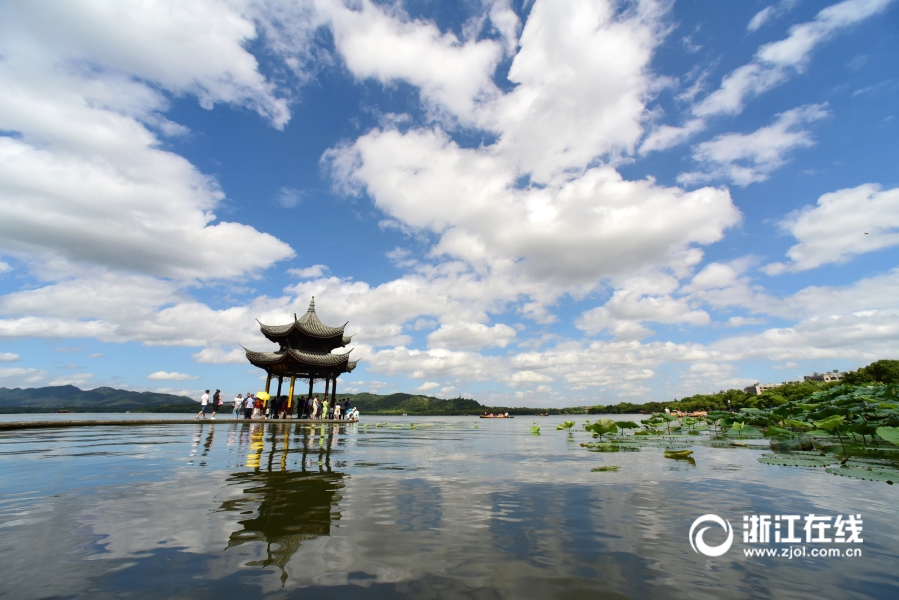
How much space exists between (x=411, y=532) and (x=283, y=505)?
5.72 feet

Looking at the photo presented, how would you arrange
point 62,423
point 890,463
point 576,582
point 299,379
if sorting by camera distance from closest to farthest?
1. point 576,582
2. point 890,463
3. point 62,423
4. point 299,379

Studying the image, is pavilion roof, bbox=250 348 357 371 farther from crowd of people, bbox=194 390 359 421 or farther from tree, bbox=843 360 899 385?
tree, bbox=843 360 899 385

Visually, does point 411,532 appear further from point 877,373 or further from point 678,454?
point 877,373

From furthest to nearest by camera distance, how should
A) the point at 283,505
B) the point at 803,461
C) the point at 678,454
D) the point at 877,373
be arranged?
the point at 877,373 < the point at 678,454 < the point at 803,461 < the point at 283,505

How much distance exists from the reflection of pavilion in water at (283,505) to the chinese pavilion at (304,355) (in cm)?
2311

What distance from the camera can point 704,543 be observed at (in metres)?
3.54

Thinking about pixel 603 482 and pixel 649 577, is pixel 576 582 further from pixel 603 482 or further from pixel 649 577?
pixel 603 482

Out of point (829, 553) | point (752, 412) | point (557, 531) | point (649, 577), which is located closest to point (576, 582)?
point (649, 577)

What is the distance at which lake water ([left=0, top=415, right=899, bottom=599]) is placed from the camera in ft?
8.61

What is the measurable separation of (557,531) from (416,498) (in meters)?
2.08

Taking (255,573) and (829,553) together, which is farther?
(829,553)

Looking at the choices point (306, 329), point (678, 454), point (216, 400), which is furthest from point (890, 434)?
point (306, 329)

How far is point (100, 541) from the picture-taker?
3396mm

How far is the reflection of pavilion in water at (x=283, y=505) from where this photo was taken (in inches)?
134
